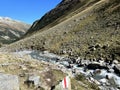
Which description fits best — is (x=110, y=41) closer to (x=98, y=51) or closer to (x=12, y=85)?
(x=98, y=51)

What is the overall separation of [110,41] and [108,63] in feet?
29.6

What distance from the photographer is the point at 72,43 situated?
48.3 metres

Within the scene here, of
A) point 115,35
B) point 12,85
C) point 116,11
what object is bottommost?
point 12,85

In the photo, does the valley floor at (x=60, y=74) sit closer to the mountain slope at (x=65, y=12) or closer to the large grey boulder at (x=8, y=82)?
the large grey boulder at (x=8, y=82)

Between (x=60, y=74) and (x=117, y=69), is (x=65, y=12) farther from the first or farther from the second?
(x=60, y=74)

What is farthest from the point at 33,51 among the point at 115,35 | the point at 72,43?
the point at 115,35

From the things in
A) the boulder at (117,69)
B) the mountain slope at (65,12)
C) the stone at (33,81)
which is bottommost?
the boulder at (117,69)

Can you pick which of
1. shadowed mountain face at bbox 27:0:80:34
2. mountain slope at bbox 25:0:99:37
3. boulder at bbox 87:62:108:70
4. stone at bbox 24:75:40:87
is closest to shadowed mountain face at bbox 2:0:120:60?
boulder at bbox 87:62:108:70

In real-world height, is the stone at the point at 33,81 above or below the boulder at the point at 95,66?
above

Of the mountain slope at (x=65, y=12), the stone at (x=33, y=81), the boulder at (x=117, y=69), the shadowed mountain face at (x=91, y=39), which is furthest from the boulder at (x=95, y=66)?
the mountain slope at (x=65, y=12)

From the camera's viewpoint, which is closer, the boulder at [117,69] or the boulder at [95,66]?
the boulder at [117,69]

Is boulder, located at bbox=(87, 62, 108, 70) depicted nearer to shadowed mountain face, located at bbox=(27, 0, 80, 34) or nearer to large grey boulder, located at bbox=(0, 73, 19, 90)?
large grey boulder, located at bbox=(0, 73, 19, 90)

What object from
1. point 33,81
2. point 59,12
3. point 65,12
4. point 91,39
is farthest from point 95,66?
point 59,12

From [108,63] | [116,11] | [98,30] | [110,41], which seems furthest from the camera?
[116,11]
